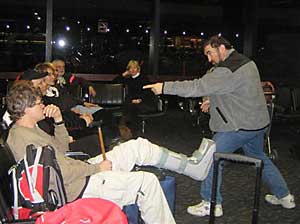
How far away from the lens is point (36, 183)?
2.36 m

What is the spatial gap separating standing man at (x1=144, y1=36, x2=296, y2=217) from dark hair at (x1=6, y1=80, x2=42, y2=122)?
96 centimetres

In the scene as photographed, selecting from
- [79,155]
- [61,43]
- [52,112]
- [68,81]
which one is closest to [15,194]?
[52,112]

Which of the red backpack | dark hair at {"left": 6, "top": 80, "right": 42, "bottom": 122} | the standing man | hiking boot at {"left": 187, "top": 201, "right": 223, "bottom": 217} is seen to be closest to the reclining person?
dark hair at {"left": 6, "top": 80, "right": 42, "bottom": 122}

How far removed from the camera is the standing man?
11.2ft

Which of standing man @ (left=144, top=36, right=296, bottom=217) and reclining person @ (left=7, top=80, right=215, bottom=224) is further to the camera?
standing man @ (left=144, top=36, right=296, bottom=217)

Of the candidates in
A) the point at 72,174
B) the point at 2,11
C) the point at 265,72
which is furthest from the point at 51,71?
the point at 265,72

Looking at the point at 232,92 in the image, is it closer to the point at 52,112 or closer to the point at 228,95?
the point at 228,95

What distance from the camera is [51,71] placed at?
4590 mm

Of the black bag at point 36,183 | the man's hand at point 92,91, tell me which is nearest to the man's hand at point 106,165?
the black bag at point 36,183

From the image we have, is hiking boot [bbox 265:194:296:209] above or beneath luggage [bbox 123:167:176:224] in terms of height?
beneath

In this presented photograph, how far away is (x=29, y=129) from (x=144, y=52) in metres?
7.06

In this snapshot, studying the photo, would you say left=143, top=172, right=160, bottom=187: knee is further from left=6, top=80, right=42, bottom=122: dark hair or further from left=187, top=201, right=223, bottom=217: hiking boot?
left=187, top=201, right=223, bottom=217: hiking boot

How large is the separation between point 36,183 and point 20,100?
605 millimetres

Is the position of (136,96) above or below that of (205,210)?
above
